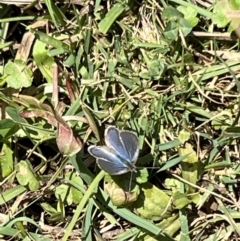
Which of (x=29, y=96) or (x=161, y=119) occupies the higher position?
(x=29, y=96)

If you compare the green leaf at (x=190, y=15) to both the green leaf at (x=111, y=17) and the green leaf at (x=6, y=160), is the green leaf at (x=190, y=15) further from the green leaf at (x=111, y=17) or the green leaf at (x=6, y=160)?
the green leaf at (x=6, y=160)

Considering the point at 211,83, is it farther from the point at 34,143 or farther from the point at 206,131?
the point at 34,143

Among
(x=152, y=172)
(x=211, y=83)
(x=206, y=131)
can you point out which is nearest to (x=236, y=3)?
(x=211, y=83)

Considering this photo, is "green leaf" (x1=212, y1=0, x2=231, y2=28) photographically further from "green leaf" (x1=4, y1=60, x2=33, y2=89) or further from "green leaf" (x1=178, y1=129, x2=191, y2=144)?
"green leaf" (x1=4, y1=60, x2=33, y2=89)

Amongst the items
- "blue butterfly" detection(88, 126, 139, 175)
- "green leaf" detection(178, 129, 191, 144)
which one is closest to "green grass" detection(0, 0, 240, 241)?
"green leaf" detection(178, 129, 191, 144)

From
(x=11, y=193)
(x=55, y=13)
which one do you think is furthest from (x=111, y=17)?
(x=11, y=193)

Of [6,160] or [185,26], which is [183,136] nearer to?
[185,26]
